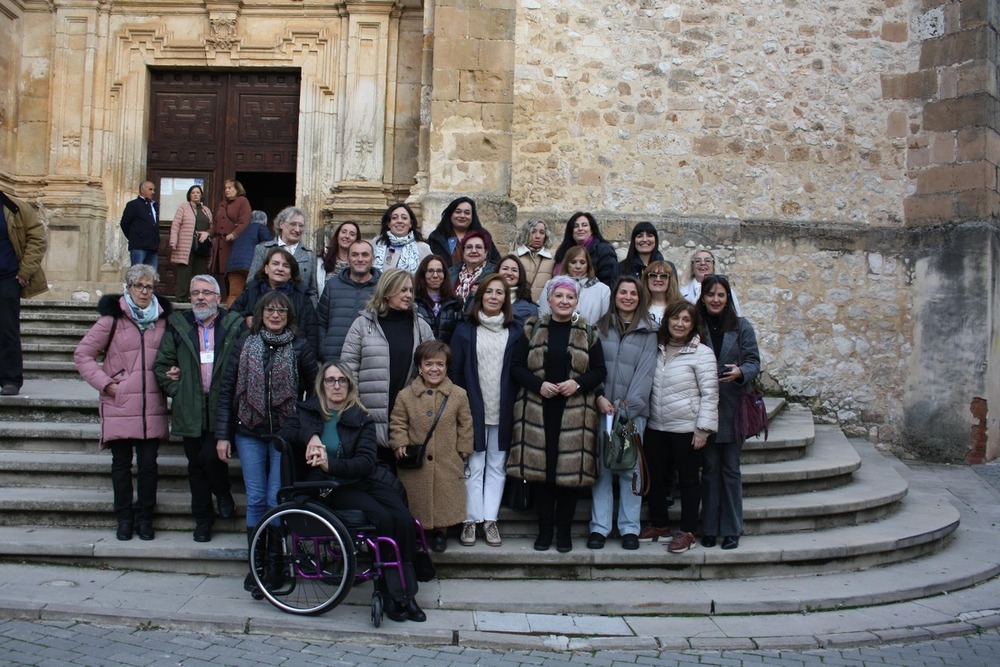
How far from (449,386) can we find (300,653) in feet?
6.14

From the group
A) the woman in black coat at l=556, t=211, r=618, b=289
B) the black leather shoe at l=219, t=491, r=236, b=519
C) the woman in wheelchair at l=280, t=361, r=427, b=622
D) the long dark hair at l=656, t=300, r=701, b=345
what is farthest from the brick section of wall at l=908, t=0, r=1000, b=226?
the black leather shoe at l=219, t=491, r=236, b=519

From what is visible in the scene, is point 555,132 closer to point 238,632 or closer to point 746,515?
point 746,515

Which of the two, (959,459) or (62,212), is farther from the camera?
(62,212)

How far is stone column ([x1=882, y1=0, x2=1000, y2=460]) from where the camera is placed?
10.1 m

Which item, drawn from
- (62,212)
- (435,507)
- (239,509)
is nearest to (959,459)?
(435,507)

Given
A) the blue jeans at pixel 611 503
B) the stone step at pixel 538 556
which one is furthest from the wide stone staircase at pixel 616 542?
the blue jeans at pixel 611 503

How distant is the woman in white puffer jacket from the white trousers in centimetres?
99

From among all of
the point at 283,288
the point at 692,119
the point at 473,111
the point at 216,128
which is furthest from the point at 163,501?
the point at 692,119

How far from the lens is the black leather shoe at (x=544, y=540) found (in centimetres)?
610

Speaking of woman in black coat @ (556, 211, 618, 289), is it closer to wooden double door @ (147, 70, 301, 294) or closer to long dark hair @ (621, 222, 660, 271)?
long dark hair @ (621, 222, 660, 271)

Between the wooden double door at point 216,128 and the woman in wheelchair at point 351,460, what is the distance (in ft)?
23.4

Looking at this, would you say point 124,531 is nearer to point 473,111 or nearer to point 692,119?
point 473,111

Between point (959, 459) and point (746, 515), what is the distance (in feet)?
15.6

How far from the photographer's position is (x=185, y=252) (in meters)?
10.3
